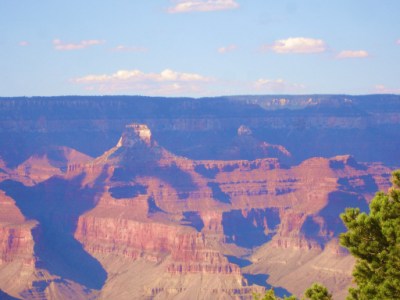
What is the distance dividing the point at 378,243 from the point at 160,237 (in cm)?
12803

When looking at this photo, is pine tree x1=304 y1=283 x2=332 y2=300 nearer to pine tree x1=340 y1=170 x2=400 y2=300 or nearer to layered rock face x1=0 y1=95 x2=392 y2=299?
pine tree x1=340 y1=170 x2=400 y2=300

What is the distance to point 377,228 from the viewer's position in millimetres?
35656

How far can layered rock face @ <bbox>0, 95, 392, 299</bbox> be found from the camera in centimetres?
14912

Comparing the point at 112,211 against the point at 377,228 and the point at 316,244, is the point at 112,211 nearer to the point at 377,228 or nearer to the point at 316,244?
the point at 316,244

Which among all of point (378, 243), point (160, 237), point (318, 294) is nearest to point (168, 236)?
point (160, 237)

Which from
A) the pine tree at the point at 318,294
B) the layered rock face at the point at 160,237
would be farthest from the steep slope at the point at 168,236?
the pine tree at the point at 318,294

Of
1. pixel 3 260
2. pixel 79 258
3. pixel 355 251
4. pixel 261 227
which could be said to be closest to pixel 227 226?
pixel 261 227

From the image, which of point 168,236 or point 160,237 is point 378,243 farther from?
point 160,237

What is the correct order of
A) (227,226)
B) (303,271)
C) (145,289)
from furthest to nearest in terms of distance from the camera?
(227,226), (303,271), (145,289)

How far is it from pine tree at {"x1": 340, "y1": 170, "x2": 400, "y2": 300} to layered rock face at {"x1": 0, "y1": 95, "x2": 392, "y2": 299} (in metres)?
102

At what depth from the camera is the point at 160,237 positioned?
16312cm

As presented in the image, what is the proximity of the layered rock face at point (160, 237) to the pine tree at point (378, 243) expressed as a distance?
102 metres

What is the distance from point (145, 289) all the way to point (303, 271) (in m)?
20.5

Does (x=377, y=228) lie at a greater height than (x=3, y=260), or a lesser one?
greater
